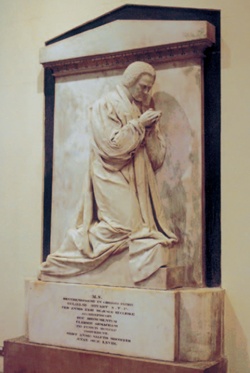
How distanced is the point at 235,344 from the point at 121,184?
1.30 meters

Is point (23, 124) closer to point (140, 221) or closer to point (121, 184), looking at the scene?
point (121, 184)

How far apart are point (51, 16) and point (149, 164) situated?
1.59 metres

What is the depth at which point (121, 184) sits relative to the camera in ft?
15.4

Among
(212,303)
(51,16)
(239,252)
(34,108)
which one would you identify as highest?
(51,16)

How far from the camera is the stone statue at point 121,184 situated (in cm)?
462

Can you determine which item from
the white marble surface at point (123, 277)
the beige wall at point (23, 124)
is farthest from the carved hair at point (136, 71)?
the white marble surface at point (123, 277)

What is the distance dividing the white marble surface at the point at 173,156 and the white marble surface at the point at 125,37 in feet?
0.59

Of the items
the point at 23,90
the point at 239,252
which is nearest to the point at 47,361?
the point at 239,252

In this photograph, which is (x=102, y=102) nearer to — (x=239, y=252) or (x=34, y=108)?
(x=34, y=108)

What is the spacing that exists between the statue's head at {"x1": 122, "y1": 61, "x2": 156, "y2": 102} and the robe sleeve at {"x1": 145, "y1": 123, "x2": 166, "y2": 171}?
24cm

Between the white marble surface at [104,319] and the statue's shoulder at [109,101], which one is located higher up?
the statue's shoulder at [109,101]

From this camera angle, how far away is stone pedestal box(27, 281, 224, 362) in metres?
4.34

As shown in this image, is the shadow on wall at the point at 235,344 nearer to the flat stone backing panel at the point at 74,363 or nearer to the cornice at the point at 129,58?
the flat stone backing panel at the point at 74,363

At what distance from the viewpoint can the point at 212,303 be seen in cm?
439
